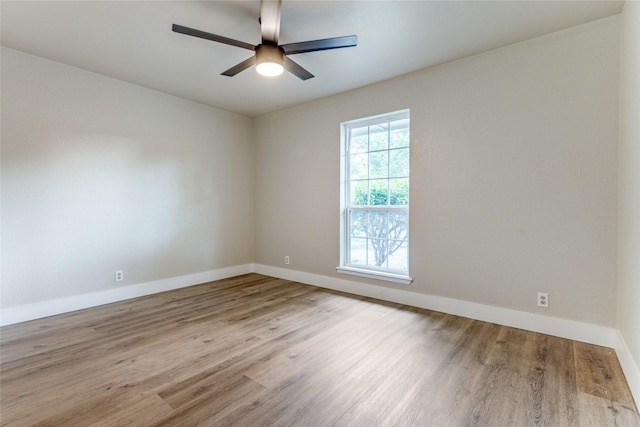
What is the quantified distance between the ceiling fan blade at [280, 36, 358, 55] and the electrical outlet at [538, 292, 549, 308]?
8.77 ft

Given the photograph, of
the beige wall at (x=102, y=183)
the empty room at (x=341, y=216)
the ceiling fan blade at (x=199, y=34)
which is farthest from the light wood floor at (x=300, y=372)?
the ceiling fan blade at (x=199, y=34)

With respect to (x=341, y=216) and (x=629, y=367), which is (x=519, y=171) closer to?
(x=629, y=367)

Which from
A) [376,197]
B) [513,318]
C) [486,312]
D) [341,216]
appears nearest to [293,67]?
[376,197]

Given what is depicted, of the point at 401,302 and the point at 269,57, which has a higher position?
the point at 269,57

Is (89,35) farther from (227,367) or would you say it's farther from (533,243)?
(533,243)

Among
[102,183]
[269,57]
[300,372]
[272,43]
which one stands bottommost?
[300,372]

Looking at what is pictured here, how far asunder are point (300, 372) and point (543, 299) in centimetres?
224

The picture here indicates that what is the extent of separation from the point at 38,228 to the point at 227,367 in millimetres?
2623

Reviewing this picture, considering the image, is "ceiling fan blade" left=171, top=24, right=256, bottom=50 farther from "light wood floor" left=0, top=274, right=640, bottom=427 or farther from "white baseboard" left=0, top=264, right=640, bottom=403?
"white baseboard" left=0, top=264, right=640, bottom=403

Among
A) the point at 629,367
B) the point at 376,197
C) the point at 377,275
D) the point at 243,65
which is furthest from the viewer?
the point at 376,197

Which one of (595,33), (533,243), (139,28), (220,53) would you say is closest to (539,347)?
(533,243)

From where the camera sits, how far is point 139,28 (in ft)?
8.25

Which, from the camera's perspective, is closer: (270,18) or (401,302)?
(270,18)

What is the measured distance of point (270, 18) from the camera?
6.74 feet
